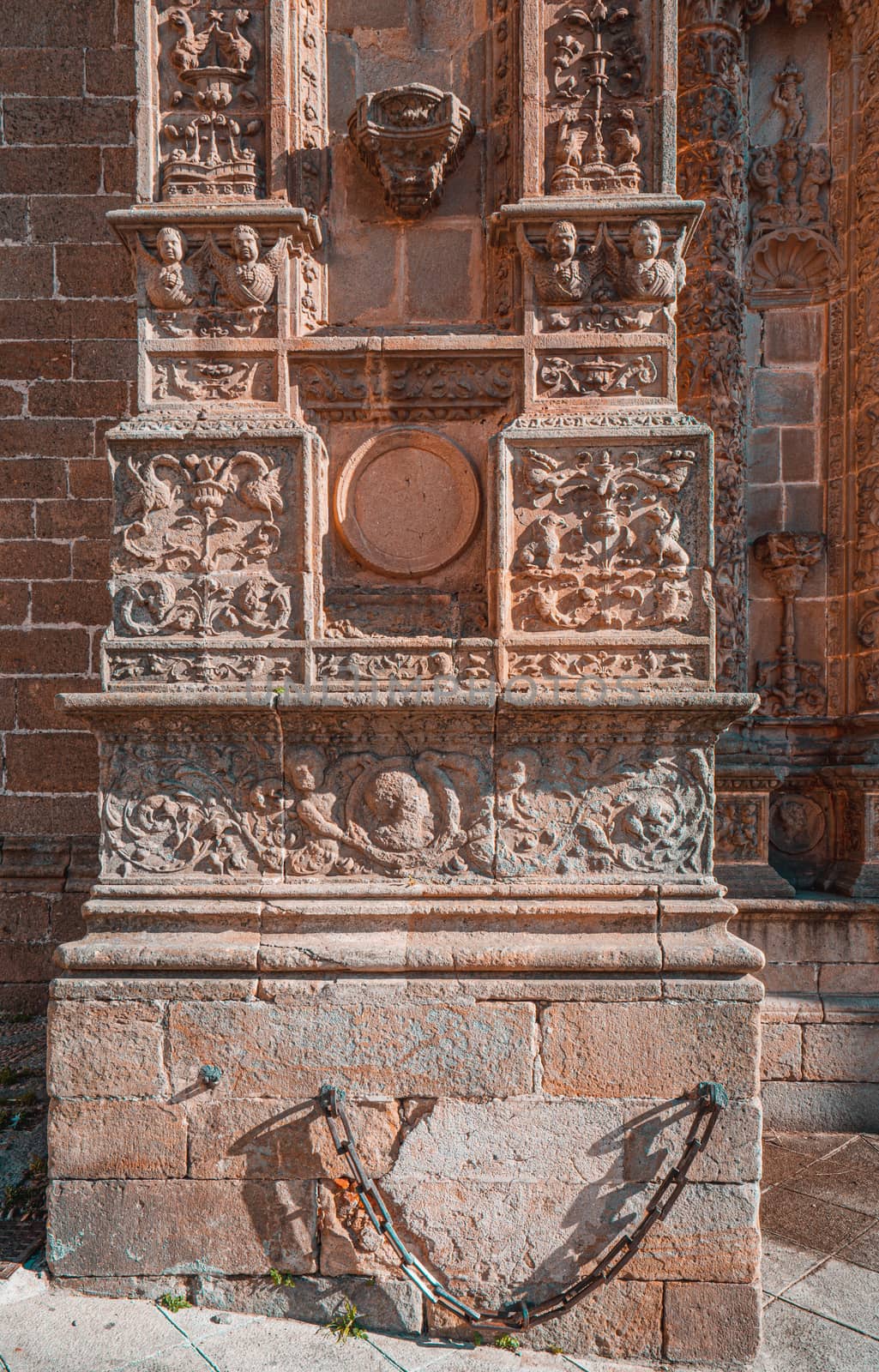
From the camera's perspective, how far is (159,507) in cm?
279

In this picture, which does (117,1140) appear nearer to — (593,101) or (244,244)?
(244,244)

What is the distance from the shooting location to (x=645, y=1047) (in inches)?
102

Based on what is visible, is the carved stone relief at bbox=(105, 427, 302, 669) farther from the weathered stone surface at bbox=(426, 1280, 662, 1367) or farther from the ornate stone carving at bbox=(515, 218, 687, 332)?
the weathered stone surface at bbox=(426, 1280, 662, 1367)

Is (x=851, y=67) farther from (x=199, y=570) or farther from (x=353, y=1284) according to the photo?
(x=353, y=1284)

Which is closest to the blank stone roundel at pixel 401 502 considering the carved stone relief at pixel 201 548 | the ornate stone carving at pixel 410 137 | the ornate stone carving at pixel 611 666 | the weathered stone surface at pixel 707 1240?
the carved stone relief at pixel 201 548

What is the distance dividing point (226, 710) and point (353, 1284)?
1870mm

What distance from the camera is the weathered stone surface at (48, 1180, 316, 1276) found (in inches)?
102

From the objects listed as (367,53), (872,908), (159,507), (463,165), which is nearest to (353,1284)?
(159,507)

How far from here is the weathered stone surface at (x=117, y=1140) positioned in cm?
260

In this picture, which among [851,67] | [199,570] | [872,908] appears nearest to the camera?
[199,570]

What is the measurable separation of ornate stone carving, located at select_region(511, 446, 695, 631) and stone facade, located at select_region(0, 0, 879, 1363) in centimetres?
1

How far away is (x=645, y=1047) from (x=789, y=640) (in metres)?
2.61

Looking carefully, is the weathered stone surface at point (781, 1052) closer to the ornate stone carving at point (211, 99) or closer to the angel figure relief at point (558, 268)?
the angel figure relief at point (558, 268)

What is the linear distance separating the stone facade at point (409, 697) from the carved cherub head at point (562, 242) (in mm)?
12
